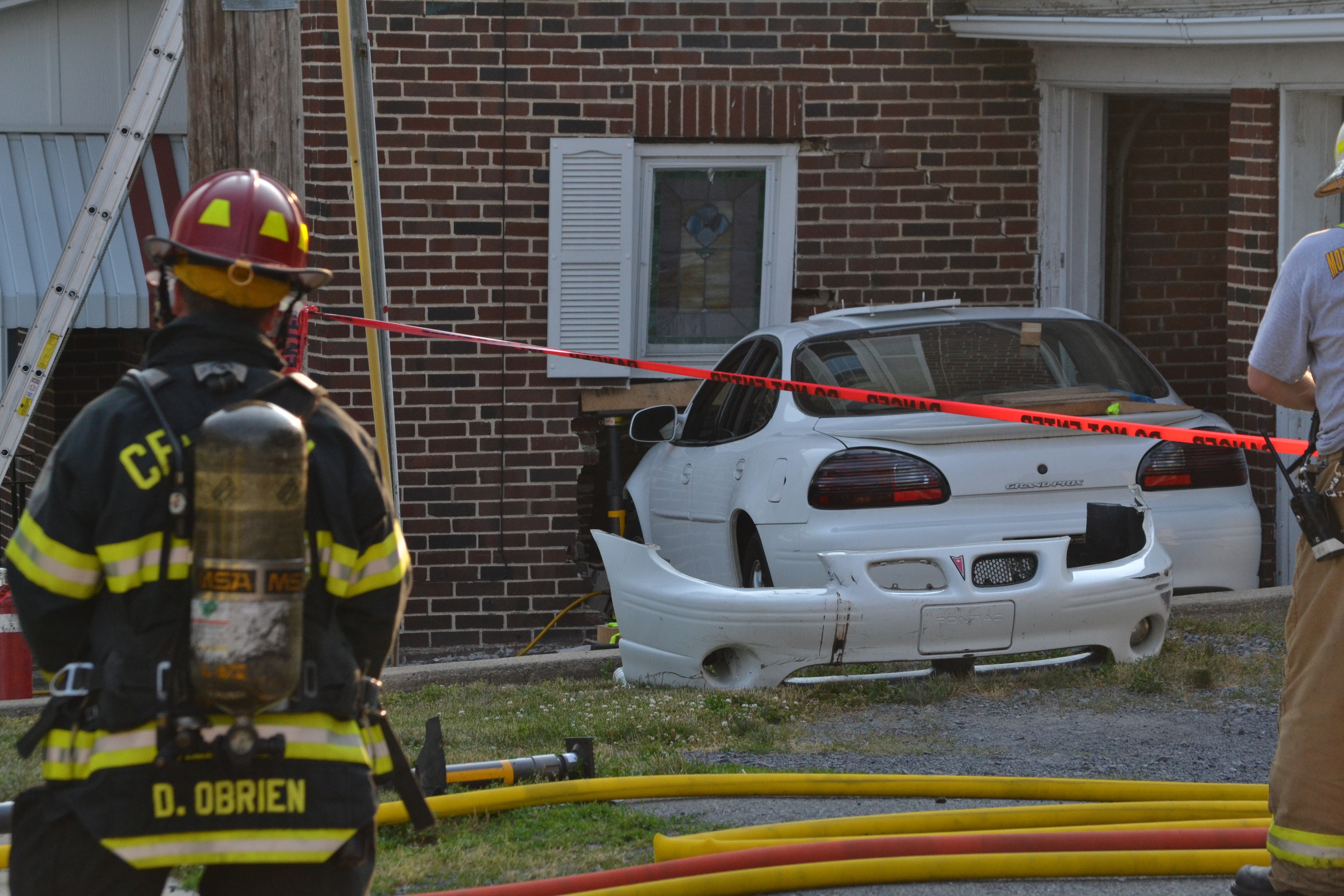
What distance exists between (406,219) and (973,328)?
11.4 ft

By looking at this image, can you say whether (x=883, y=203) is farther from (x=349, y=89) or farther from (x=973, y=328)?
(x=349, y=89)

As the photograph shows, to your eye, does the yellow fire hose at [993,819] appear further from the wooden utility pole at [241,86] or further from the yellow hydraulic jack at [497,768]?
the wooden utility pole at [241,86]

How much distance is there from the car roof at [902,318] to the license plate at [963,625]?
154cm

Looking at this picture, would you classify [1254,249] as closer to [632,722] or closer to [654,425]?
[654,425]

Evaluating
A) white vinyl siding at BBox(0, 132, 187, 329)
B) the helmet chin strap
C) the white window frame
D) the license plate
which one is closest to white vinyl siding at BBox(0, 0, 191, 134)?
white vinyl siding at BBox(0, 132, 187, 329)

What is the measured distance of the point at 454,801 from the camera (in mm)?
4227

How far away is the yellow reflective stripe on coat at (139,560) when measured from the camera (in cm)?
239

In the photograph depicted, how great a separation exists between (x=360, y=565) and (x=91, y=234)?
4594mm

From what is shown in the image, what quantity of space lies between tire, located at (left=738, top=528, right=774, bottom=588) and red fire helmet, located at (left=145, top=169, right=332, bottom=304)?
383 cm

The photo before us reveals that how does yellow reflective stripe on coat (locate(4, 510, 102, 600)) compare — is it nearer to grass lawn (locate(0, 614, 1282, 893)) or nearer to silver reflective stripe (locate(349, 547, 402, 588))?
silver reflective stripe (locate(349, 547, 402, 588))

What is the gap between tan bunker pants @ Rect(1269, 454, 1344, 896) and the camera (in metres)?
3.26

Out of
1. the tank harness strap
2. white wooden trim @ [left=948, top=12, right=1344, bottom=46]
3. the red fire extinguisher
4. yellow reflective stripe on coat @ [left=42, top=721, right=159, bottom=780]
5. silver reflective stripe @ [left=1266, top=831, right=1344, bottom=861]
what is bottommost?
the red fire extinguisher

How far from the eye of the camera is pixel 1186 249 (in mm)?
9766

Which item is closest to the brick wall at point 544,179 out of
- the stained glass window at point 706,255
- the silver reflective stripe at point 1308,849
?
the stained glass window at point 706,255
